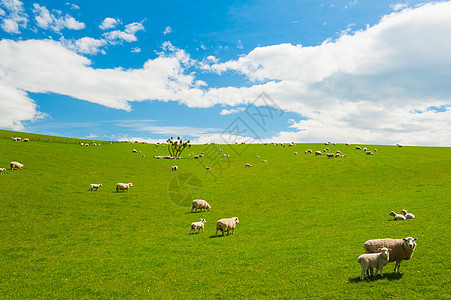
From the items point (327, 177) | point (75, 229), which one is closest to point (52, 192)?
point (75, 229)

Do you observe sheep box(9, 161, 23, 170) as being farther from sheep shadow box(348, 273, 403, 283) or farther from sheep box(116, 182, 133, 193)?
sheep shadow box(348, 273, 403, 283)

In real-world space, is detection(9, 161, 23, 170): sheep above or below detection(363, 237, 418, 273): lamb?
above

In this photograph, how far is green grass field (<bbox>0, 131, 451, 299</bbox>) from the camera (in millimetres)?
12125

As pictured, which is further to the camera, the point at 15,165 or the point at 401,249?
the point at 15,165

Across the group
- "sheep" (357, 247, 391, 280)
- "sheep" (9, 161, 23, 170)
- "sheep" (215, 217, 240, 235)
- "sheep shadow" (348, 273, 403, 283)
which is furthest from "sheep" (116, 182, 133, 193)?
"sheep" (357, 247, 391, 280)

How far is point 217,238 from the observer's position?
19.8 m

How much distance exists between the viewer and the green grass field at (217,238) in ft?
39.8

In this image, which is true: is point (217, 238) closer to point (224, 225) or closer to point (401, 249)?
point (224, 225)

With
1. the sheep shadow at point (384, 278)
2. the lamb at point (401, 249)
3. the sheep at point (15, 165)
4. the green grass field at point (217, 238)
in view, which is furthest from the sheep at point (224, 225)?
the sheep at point (15, 165)

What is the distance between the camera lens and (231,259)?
1542cm

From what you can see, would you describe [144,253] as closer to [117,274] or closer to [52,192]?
[117,274]

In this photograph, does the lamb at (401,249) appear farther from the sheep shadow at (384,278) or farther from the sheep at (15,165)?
the sheep at (15,165)

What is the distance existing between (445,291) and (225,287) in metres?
9.91

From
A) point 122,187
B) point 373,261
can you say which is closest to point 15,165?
point 122,187
